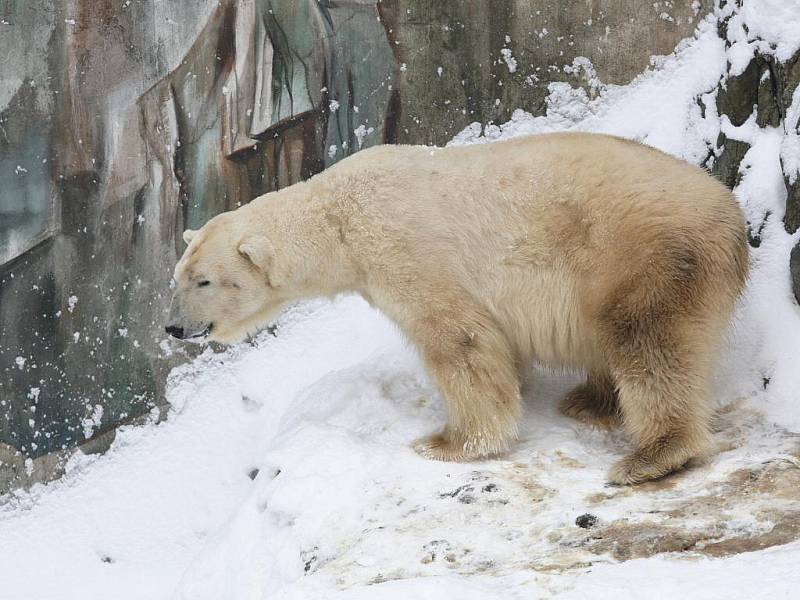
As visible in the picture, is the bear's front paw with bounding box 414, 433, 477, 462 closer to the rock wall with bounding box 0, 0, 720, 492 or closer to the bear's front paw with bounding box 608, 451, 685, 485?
the bear's front paw with bounding box 608, 451, 685, 485

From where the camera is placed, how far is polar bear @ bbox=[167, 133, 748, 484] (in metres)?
4.08

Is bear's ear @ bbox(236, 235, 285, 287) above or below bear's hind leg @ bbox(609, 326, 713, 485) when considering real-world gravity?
above

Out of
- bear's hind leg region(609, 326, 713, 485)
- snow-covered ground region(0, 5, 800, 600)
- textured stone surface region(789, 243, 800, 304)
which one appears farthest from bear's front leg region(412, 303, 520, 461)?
textured stone surface region(789, 243, 800, 304)

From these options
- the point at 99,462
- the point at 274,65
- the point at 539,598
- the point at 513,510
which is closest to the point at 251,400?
the point at 99,462

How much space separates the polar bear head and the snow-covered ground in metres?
0.75

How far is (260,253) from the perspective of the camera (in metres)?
4.72

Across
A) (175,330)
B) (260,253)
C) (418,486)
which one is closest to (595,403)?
(418,486)

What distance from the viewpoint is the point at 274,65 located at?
24.7 ft

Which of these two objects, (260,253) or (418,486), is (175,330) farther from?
(418,486)

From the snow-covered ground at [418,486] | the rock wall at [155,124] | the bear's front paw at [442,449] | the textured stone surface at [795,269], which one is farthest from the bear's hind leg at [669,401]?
the rock wall at [155,124]

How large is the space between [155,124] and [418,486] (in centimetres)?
458

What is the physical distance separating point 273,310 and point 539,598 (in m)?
2.59

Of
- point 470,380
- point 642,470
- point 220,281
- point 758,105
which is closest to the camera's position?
point 642,470

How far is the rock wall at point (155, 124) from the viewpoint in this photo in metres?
7.41
